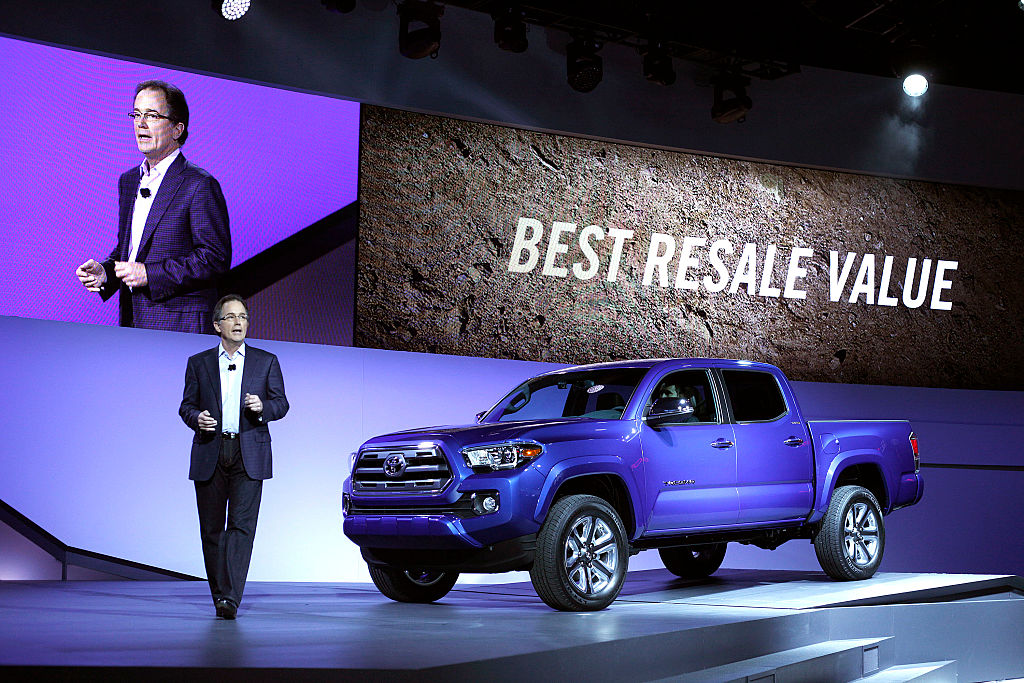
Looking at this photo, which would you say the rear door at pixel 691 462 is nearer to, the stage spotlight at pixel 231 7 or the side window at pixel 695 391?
the side window at pixel 695 391

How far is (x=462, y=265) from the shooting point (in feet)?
40.4

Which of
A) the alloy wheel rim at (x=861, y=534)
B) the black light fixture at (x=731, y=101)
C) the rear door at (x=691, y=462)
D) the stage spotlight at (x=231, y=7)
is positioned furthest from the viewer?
the black light fixture at (x=731, y=101)

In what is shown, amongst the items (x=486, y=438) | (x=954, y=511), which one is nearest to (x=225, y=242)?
(x=486, y=438)

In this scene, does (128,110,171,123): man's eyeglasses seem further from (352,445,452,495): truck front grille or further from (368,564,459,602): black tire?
(368,564,459,602): black tire

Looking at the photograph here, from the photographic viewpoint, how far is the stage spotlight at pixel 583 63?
1205 centimetres

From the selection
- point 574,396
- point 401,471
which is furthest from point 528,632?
point 574,396

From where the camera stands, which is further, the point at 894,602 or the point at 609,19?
the point at 609,19

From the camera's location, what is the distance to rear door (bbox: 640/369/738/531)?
23.5ft

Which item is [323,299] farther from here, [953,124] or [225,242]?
[953,124]

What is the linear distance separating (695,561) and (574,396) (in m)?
2.58

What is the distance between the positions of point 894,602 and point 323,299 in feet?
20.0

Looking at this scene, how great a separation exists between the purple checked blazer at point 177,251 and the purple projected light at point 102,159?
0.35 ft

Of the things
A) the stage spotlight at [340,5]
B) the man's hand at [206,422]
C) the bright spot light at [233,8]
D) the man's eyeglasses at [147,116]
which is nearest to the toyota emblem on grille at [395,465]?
the man's hand at [206,422]

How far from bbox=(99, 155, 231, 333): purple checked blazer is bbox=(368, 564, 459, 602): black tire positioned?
152 inches
